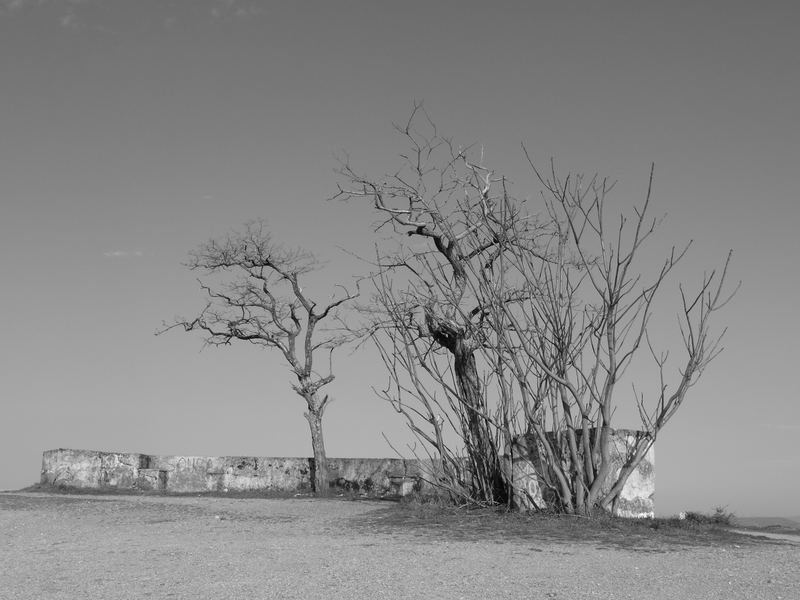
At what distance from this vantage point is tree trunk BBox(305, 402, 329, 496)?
20.4 metres

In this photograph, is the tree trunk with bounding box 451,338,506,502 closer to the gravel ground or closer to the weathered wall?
the gravel ground

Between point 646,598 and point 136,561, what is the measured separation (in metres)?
4.15

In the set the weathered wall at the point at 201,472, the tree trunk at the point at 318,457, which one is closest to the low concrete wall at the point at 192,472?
the weathered wall at the point at 201,472

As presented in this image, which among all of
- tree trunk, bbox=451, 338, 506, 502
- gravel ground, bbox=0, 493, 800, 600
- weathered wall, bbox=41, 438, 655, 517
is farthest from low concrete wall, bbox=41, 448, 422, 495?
gravel ground, bbox=0, 493, 800, 600

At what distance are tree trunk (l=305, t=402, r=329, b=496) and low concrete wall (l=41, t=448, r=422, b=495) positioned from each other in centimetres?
54

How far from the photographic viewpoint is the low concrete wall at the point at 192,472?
20875 millimetres

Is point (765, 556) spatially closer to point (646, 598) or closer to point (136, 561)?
point (646, 598)

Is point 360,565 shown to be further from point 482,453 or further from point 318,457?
point 318,457

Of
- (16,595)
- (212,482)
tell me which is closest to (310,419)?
(212,482)

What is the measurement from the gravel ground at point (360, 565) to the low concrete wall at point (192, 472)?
11.0m

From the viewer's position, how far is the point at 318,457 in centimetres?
2061

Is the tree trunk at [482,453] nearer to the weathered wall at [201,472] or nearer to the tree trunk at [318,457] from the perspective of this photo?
the weathered wall at [201,472]

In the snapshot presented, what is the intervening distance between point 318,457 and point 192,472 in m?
Answer: 3.28

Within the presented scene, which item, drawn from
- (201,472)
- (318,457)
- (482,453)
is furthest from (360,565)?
(201,472)
